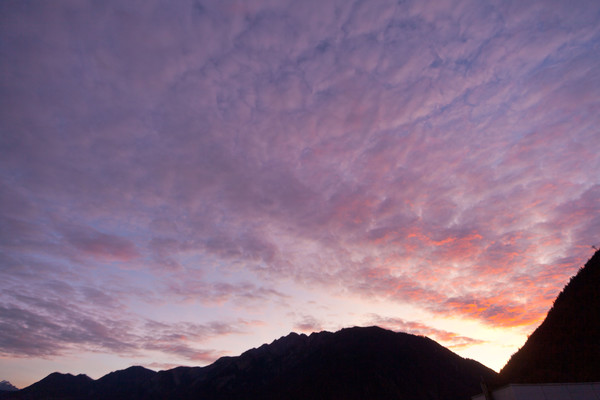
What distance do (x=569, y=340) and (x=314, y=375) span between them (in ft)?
332

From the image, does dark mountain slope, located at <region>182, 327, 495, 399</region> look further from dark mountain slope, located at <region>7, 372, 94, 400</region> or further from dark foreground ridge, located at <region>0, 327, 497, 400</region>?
dark mountain slope, located at <region>7, 372, 94, 400</region>

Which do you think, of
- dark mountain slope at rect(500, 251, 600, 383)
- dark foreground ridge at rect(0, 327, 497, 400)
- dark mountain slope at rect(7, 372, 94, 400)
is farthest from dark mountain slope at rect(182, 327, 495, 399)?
dark mountain slope at rect(7, 372, 94, 400)

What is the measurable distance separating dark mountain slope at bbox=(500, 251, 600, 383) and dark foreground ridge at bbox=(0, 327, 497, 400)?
6041 centimetres

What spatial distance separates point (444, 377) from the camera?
345ft

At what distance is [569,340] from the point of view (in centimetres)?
3859

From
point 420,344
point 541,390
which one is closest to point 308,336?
point 420,344

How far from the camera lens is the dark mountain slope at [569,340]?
34750mm

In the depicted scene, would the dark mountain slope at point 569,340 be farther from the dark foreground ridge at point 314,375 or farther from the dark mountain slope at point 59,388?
the dark mountain slope at point 59,388

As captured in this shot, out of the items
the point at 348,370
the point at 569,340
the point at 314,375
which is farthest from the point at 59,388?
the point at 569,340

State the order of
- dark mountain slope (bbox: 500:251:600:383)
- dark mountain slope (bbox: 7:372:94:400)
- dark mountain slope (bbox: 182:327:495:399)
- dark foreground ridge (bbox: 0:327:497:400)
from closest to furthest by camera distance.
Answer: dark mountain slope (bbox: 500:251:600:383)
dark mountain slope (bbox: 182:327:495:399)
dark foreground ridge (bbox: 0:327:497:400)
dark mountain slope (bbox: 7:372:94:400)

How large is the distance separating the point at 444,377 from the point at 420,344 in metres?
20.7

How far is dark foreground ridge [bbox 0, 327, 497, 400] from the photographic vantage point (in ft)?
341

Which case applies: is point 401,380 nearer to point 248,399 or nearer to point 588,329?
point 248,399

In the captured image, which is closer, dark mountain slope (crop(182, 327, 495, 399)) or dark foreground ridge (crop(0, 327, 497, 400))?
dark mountain slope (crop(182, 327, 495, 399))
